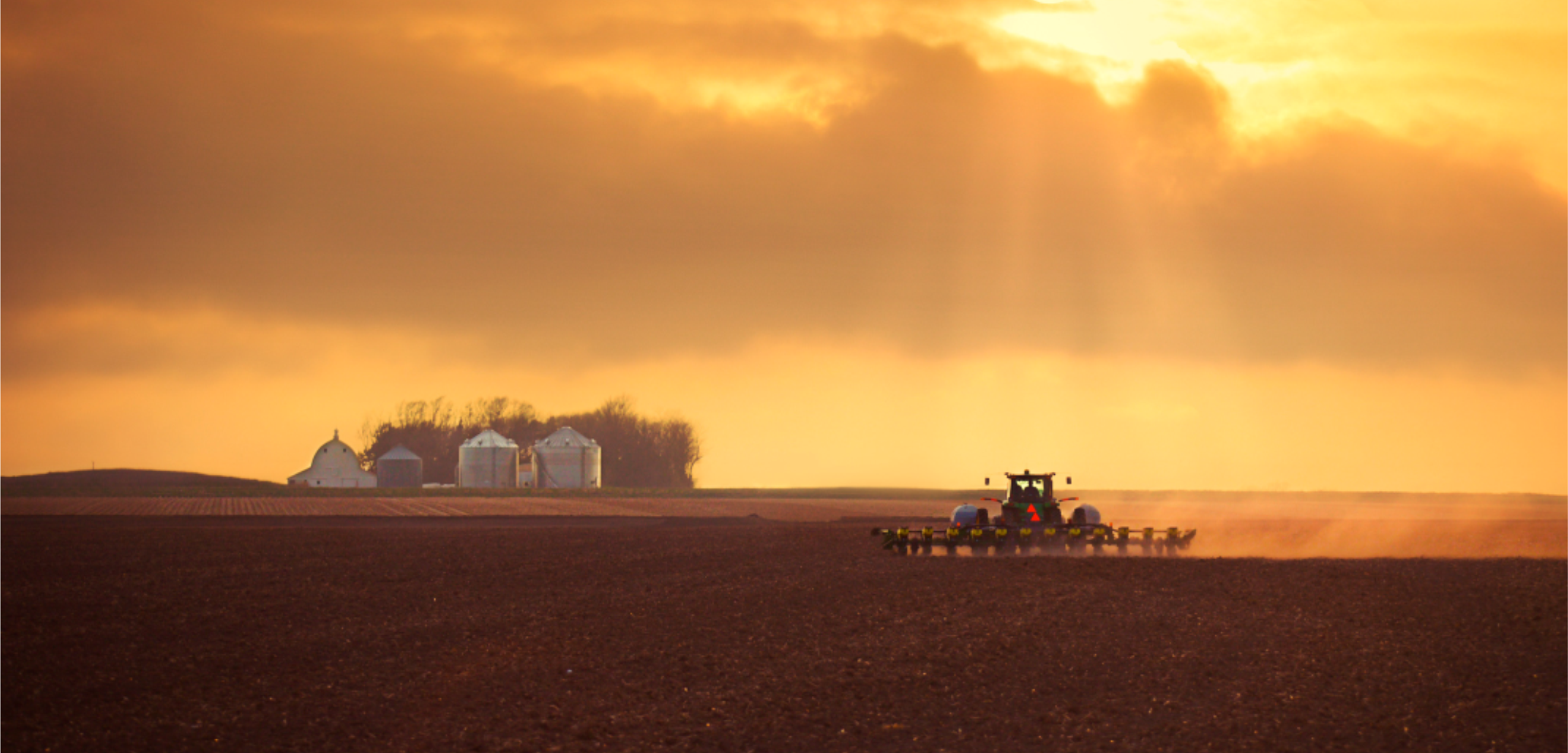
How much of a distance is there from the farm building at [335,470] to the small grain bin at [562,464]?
Answer: 799 inches

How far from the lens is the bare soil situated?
47.2ft

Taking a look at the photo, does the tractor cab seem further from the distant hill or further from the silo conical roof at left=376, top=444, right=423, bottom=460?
the distant hill

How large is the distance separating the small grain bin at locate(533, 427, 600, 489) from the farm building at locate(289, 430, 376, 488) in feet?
66.6

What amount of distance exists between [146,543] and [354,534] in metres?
7.96

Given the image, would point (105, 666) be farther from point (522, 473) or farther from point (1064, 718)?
point (522, 473)

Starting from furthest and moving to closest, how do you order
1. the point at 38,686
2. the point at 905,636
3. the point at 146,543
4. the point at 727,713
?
the point at 146,543 < the point at 905,636 < the point at 38,686 < the point at 727,713

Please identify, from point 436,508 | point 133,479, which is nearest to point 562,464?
point 436,508

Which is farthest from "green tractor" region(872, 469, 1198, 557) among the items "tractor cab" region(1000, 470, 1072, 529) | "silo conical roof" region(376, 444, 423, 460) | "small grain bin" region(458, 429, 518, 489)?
"silo conical roof" region(376, 444, 423, 460)

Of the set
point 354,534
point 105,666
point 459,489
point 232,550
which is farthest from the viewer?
point 459,489

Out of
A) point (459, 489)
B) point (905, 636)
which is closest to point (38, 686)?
point (905, 636)

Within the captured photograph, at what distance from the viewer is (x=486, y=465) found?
138250 millimetres

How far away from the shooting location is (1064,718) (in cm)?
1498

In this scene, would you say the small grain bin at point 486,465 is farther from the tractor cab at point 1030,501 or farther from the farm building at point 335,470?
the tractor cab at point 1030,501

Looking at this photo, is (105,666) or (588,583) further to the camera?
(588,583)
